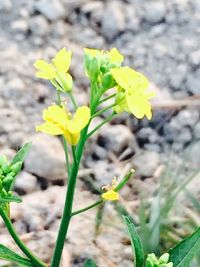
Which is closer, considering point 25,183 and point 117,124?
point 25,183

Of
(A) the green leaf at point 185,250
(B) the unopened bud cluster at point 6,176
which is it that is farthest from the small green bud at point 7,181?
(A) the green leaf at point 185,250

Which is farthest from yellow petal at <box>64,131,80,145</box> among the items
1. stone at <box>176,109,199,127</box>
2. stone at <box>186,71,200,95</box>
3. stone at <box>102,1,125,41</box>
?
stone at <box>102,1,125,41</box>

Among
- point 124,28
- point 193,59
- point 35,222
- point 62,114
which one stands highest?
point 124,28

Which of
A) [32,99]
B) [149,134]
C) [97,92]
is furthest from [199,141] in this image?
[97,92]

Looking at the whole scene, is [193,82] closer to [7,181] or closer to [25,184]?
[25,184]

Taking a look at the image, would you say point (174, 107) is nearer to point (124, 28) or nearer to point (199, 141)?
point (199, 141)

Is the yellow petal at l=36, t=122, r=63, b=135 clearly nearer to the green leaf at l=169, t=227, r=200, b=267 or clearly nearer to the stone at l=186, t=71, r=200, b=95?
the green leaf at l=169, t=227, r=200, b=267

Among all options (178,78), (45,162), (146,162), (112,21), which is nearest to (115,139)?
(146,162)
